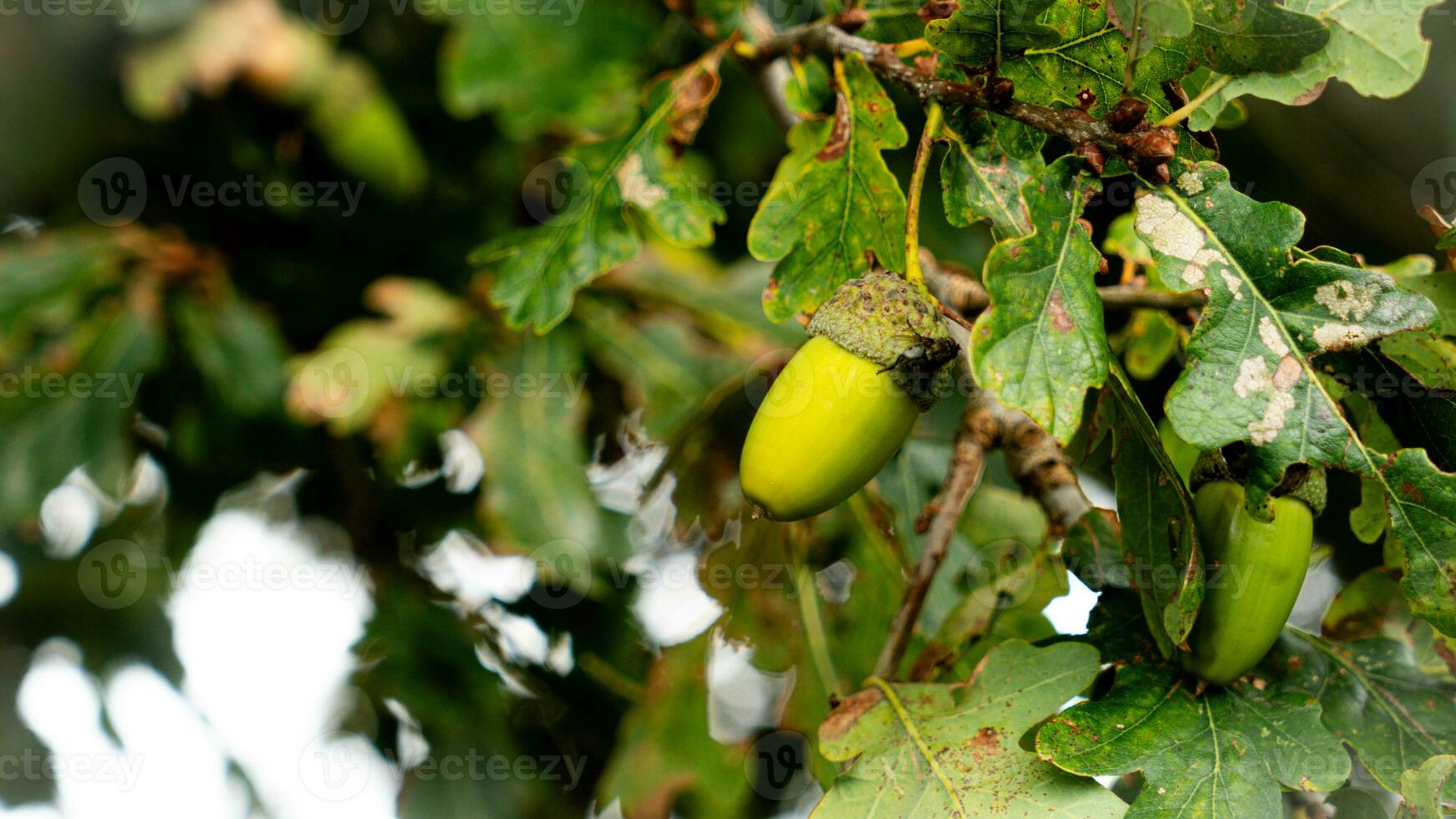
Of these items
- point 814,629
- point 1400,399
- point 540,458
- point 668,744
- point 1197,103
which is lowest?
point 668,744

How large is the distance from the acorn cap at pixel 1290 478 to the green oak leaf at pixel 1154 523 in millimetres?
57

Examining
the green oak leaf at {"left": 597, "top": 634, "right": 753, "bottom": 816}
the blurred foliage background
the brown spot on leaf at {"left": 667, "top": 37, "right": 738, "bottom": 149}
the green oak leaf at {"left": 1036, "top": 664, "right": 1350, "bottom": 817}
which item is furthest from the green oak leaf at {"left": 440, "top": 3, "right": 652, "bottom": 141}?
the green oak leaf at {"left": 1036, "top": 664, "right": 1350, "bottom": 817}

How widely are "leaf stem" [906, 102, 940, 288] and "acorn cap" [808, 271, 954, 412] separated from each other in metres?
0.01

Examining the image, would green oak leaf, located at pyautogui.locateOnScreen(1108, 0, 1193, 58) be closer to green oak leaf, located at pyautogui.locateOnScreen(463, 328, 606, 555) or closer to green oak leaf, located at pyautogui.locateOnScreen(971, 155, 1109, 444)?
green oak leaf, located at pyautogui.locateOnScreen(971, 155, 1109, 444)

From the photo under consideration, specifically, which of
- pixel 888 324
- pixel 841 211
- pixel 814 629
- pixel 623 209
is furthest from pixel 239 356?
pixel 888 324

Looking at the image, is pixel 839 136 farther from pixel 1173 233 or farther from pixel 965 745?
pixel 965 745

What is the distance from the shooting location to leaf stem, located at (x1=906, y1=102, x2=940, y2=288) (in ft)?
2.80

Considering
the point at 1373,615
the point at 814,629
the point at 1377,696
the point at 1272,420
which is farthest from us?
the point at 814,629

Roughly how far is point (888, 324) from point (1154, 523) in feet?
0.83

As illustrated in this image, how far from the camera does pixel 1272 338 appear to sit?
75cm

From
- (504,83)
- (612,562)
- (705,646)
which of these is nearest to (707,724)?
(705,646)

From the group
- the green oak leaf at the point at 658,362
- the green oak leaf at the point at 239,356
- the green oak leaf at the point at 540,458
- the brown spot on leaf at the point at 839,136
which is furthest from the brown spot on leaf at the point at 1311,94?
the green oak leaf at the point at 239,356

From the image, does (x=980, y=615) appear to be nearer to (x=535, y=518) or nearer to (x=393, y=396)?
(x=535, y=518)

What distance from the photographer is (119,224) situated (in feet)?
5.95
